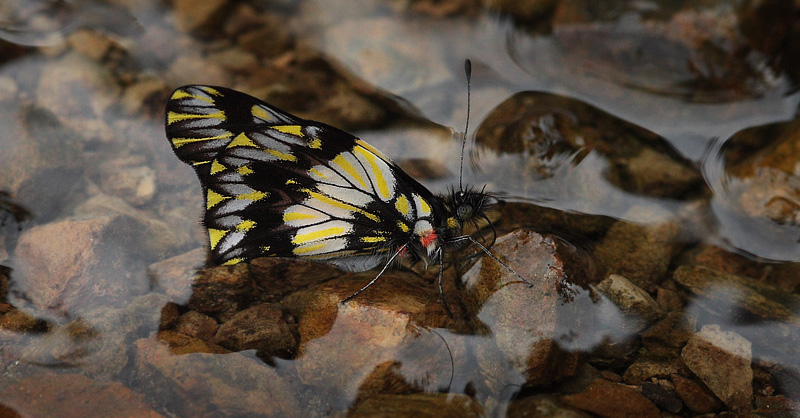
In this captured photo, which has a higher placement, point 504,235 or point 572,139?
point 572,139

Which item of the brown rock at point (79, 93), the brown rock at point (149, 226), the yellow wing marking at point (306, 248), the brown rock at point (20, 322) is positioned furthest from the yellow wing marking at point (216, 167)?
the brown rock at point (79, 93)

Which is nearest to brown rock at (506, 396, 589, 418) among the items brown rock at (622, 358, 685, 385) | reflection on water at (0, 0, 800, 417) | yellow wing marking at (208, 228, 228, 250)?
reflection on water at (0, 0, 800, 417)

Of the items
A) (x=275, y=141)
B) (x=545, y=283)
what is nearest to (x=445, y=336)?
(x=545, y=283)

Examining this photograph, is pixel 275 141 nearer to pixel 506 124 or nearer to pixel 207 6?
pixel 506 124

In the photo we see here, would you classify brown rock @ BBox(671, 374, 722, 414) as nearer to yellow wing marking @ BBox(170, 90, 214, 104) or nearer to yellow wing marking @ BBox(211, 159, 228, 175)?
yellow wing marking @ BBox(211, 159, 228, 175)

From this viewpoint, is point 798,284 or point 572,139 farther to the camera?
point 572,139

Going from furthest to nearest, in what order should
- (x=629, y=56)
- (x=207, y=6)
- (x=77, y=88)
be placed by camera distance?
(x=207, y=6)
(x=629, y=56)
(x=77, y=88)
